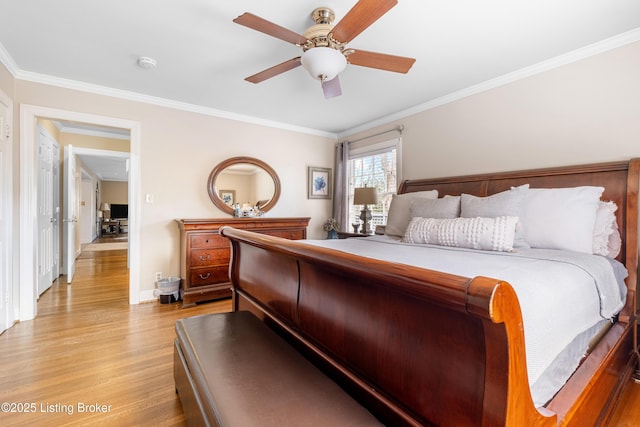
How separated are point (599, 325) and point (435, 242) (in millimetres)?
943

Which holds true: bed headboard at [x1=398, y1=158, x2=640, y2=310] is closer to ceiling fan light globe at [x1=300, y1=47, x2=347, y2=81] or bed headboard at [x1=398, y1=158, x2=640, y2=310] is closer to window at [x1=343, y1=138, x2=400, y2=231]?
window at [x1=343, y1=138, x2=400, y2=231]

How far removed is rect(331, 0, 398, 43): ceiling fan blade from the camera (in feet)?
4.75

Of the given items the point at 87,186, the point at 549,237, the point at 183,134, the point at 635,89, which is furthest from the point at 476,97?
the point at 87,186

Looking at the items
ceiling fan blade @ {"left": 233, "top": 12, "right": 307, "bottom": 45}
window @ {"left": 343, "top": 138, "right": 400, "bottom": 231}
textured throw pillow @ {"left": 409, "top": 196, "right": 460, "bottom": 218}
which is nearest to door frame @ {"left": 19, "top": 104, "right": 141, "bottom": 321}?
ceiling fan blade @ {"left": 233, "top": 12, "right": 307, "bottom": 45}

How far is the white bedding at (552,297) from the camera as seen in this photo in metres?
0.92

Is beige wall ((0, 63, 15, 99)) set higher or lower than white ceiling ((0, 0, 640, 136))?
lower

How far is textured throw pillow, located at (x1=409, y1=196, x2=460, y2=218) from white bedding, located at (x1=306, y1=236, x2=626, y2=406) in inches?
31.7

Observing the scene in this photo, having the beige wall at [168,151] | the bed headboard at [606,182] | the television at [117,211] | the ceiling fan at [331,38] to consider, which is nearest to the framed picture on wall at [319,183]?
the beige wall at [168,151]

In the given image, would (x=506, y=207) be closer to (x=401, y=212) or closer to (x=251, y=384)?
(x=401, y=212)

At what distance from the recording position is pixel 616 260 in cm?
193

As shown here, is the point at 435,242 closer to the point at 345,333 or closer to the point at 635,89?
the point at 345,333

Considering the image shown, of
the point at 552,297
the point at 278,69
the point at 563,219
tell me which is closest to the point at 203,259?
the point at 278,69

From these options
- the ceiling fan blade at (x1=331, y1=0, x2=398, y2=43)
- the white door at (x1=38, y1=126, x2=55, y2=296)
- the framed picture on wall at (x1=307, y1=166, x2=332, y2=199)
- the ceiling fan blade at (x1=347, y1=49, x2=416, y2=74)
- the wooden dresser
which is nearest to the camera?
the ceiling fan blade at (x1=331, y1=0, x2=398, y2=43)

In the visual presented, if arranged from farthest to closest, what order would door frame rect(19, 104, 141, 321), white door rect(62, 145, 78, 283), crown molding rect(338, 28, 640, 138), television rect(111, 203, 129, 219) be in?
television rect(111, 203, 129, 219) → white door rect(62, 145, 78, 283) → door frame rect(19, 104, 141, 321) → crown molding rect(338, 28, 640, 138)
